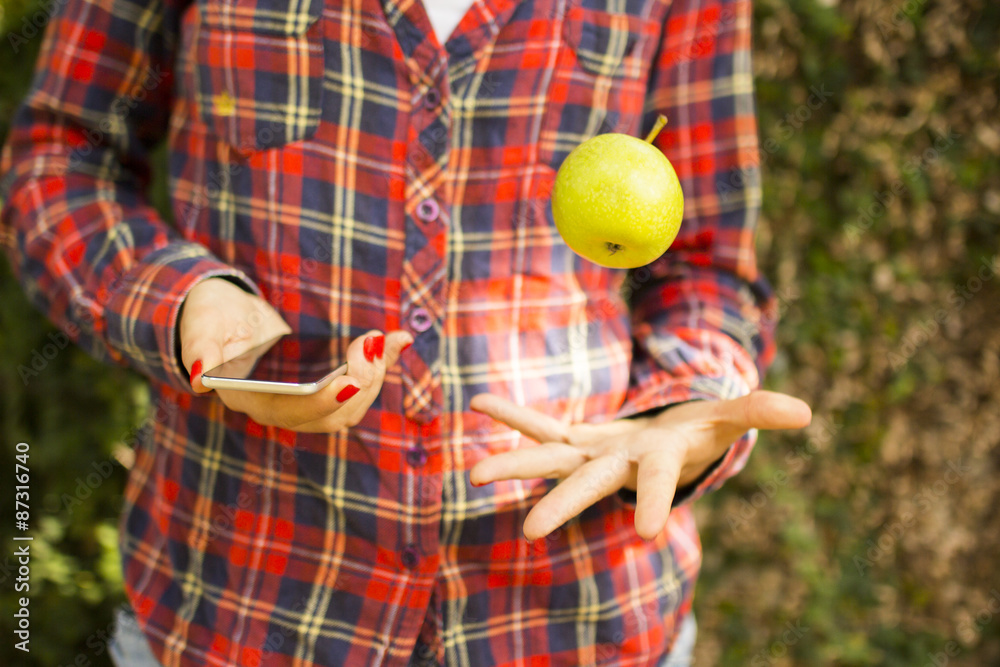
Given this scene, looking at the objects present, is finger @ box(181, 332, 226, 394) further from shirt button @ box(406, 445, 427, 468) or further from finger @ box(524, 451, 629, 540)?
finger @ box(524, 451, 629, 540)

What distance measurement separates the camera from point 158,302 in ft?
2.97

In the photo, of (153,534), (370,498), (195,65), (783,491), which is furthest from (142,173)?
(783,491)

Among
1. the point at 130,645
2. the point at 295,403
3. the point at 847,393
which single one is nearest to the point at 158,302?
the point at 295,403

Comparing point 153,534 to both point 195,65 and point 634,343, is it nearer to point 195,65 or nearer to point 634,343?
point 195,65

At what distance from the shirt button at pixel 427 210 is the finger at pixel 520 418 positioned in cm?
26

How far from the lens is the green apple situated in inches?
31.0

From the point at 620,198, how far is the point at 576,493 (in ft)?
1.14

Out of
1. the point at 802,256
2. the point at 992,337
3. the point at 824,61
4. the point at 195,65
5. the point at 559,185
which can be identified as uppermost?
the point at 195,65

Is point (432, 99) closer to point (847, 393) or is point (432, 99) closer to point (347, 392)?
point (347, 392)

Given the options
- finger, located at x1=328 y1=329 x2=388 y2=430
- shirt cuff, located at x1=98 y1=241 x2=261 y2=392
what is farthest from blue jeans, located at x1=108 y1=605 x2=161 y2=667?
finger, located at x1=328 y1=329 x2=388 y2=430

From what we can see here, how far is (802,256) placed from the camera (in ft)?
8.06

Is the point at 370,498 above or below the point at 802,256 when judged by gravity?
above

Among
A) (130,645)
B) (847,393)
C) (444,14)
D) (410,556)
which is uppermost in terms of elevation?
(444,14)

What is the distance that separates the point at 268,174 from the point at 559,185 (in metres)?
0.42
